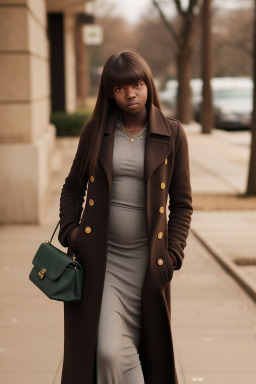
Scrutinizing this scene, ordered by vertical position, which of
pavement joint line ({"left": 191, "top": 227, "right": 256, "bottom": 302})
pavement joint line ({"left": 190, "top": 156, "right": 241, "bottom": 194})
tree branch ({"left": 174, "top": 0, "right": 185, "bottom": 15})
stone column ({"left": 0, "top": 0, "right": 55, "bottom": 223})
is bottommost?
pavement joint line ({"left": 190, "top": 156, "right": 241, "bottom": 194})

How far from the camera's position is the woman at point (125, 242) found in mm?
3059

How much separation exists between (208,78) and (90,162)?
23607 mm

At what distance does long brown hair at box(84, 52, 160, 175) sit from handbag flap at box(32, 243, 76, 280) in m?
0.36

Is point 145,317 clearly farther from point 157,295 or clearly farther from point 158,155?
point 158,155

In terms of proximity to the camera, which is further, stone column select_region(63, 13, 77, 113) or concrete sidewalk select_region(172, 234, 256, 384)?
stone column select_region(63, 13, 77, 113)

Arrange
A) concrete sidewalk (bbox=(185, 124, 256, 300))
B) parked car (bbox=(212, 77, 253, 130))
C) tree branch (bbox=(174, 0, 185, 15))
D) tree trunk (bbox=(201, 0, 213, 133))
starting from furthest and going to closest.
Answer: parked car (bbox=(212, 77, 253, 130)), tree trunk (bbox=(201, 0, 213, 133)), tree branch (bbox=(174, 0, 185, 15)), concrete sidewalk (bbox=(185, 124, 256, 300))

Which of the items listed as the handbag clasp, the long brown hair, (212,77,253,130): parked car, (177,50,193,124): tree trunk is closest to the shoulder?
the long brown hair

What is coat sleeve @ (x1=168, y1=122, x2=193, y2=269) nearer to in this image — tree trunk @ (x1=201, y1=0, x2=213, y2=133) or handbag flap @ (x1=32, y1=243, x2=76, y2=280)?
handbag flap @ (x1=32, y1=243, x2=76, y2=280)

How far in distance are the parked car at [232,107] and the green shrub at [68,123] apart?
6.22 meters

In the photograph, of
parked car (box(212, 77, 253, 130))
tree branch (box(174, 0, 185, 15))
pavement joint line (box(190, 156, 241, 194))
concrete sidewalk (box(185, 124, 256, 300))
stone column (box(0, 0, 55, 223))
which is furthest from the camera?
parked car (box(212, 77, 253, 130))

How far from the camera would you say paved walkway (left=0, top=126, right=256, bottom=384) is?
15.4 ft

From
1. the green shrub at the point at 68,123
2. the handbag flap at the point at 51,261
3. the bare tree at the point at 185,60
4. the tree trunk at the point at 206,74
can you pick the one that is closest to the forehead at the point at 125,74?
the handbag flap at the point at 51,261

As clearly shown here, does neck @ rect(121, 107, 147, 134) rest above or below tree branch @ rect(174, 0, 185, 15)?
below

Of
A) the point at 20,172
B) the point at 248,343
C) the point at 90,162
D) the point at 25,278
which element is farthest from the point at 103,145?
the point at 20,172
